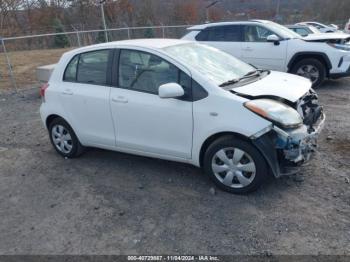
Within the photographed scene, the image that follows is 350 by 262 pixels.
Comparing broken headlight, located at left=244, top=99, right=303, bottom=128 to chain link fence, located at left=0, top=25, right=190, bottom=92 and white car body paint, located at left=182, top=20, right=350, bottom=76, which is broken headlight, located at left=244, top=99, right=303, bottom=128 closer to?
white car body paint, located at left=182, top=20, right=350, bottom=76

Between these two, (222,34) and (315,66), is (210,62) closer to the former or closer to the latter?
(315,66)

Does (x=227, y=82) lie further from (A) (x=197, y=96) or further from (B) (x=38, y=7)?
(B) (x=38, y=7)

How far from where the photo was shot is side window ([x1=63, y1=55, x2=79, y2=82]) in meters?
4.52

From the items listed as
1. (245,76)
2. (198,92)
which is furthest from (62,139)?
(245,76)

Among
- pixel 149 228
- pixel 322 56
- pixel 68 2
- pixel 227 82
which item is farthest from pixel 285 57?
pixel 68 2

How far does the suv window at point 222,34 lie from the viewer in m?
8.70

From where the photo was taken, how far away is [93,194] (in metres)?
3.88

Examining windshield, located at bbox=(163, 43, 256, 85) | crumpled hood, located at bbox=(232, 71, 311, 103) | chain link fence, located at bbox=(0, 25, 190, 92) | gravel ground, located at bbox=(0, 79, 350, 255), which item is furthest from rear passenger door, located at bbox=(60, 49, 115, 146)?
chain link fence, located at bbox=(0, 25, 190, 92)

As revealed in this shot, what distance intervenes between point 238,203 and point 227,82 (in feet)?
4.42

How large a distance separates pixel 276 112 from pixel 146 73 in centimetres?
158

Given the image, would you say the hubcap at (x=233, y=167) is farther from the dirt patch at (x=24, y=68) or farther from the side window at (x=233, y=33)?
the dirt patch at (x=24, y=68)

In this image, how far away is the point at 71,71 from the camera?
180 inches

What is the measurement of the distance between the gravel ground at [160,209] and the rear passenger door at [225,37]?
4.42 metres

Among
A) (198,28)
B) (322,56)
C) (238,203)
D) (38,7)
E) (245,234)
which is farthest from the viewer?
(38,7)
